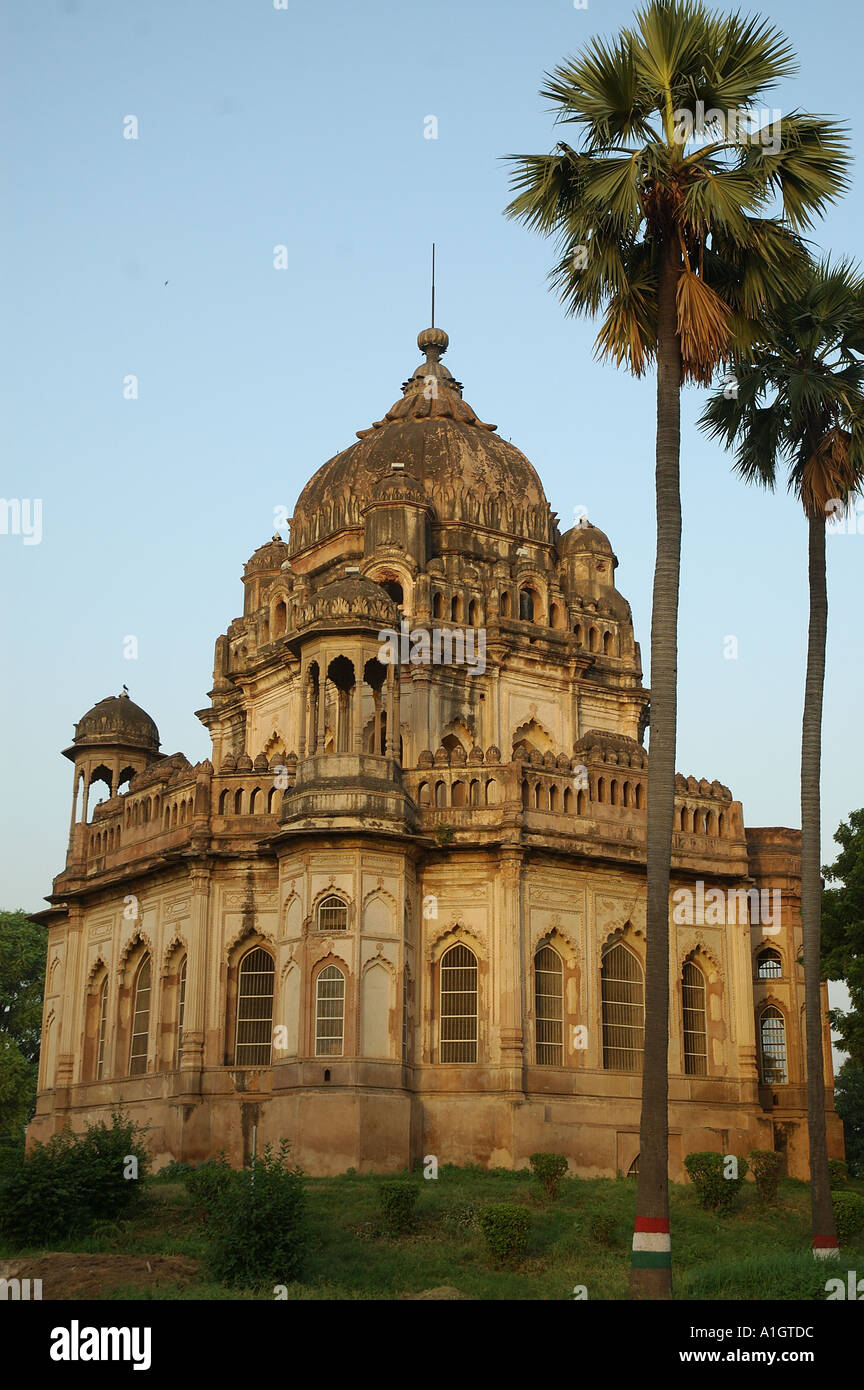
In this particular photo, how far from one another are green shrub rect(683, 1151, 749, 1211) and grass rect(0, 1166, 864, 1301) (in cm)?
25

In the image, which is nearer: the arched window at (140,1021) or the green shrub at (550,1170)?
the green shrub at (550,1170)

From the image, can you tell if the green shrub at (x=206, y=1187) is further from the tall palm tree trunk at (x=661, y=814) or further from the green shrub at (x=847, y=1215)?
the green shrub at (x=847, y=1215)

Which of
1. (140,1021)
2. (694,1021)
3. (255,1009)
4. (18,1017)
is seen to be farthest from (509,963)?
(18,1017)

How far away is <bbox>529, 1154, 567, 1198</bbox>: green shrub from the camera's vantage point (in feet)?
92.9

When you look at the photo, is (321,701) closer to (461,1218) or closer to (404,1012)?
(404,1012)

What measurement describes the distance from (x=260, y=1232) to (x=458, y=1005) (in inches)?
447

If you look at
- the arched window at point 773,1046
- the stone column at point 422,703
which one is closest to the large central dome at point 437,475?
the stone column at point 422,703

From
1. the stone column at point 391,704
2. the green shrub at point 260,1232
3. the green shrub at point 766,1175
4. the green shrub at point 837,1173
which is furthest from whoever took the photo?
the stone column at point 391,704

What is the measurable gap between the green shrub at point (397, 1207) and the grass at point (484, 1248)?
0.60ft

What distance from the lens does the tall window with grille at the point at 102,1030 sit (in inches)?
1465

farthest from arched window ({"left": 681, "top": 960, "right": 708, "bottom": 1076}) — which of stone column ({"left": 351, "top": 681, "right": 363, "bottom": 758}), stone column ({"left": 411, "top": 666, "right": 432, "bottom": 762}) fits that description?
stone column ({"left": 351, "top": 681, "right": 363, "bottom": 758})

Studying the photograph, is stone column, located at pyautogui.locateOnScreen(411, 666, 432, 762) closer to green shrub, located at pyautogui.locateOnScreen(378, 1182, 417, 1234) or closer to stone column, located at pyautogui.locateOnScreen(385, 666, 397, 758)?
stone column, located at pyautogui.locateOnScreen(385, 666, 397, 758)

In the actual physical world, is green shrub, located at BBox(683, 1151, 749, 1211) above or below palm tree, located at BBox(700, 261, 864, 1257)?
below

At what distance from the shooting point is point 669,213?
21281 millimetres
